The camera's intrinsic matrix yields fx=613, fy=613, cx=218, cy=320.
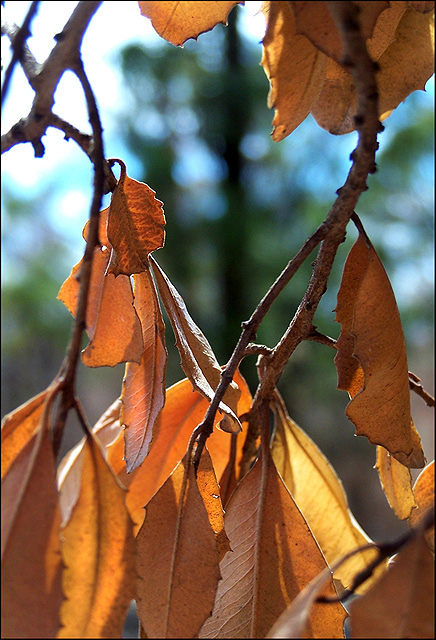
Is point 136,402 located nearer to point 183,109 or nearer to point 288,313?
point 288,313

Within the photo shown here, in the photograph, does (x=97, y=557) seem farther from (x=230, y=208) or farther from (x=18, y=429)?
(x=230, y=208)

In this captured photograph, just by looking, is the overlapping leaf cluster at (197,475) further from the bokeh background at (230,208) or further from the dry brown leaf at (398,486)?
the bokeh background at (230,208)

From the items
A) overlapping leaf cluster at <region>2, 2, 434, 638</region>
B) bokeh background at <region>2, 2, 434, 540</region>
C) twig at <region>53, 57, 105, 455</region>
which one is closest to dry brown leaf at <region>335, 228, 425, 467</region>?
overlapping leaf cluster at <region>2, 2, 434, 638</region>

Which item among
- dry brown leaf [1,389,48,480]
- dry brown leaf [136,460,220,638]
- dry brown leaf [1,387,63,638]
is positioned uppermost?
dry brown leaf [1,389,48,480]

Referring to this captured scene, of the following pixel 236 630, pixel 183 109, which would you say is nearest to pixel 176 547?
pixel 236 630

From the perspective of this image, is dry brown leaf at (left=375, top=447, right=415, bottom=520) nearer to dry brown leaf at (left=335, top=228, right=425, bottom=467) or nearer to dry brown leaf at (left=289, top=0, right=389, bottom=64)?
dry brown leaf at (left=335, top=228, right=425, bottom=467)

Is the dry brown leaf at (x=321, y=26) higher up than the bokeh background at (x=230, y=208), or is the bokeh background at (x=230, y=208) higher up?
the bokeh background at (x=230, y=208)

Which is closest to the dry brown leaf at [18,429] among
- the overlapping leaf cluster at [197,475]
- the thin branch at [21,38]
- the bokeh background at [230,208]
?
the overlapping leaf cluster at [197,475]
